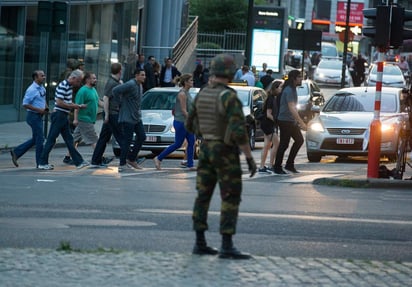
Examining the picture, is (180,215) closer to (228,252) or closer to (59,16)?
(228,252)

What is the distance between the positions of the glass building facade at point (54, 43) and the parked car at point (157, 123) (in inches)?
119

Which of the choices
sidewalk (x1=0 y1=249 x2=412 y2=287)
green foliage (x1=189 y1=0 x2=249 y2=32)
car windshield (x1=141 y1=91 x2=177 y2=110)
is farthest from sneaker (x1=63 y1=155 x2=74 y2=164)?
green foliage (x1=189 y1=0 x2=249 y2=32)

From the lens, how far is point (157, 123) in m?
24.5

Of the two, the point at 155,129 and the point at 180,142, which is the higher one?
the point at 180,142

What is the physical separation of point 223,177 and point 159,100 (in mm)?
16270

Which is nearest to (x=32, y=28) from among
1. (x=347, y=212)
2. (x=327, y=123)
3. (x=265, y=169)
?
(x=327, y=123)

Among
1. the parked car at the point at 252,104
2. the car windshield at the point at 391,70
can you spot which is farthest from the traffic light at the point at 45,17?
the car windshield at the point at 391,70

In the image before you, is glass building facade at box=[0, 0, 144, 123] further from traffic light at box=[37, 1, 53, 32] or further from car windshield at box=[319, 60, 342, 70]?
car windshield at box=[319, 60, 342, 70]

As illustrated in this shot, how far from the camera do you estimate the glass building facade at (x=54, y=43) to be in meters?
31.7

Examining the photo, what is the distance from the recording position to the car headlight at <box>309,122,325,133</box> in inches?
942

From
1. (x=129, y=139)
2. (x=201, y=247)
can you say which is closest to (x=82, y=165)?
(x=129, y=139)

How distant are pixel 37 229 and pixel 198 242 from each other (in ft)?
8.00

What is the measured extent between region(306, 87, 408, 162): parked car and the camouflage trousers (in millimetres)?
13023

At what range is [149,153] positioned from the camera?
2570 centimetres
